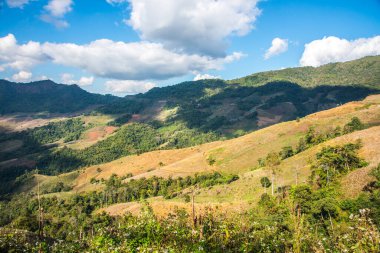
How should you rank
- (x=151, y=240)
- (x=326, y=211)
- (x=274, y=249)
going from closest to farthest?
(x=151, y=240) → (x=274, y=249) → (x=326, y=211)

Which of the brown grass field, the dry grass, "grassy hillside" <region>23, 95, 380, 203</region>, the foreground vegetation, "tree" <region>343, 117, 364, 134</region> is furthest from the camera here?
"tree" <region>343, 117, 364, 134</region>

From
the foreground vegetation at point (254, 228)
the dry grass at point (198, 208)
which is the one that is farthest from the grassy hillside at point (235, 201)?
the dry grass at point (198, 208)

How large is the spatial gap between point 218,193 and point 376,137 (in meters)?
47.9

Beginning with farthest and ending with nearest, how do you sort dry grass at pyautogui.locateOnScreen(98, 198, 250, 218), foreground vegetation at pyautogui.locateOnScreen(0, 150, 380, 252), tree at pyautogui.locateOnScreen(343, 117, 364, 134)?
tree at pyautogui.locateOnScreen(343, 117, 364, 134), dry grass at pyautogui.locateOnScreen(98, 198, 250, 218), foreground vegetation at pyautogui.locateOnScreen(0, 150, 380, 252)

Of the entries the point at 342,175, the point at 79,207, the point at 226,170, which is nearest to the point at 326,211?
the point at 342,175

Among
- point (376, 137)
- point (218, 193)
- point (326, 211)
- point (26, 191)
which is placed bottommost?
point (26, 191)

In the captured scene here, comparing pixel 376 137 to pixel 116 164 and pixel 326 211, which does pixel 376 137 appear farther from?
pixel 116 164

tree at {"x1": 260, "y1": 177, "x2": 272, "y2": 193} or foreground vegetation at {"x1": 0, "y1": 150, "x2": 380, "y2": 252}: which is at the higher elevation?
foreground vegetation at {"x1": 0, "y1": 150, "x2": 380, "y2": 252}

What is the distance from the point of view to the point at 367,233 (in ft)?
24.9

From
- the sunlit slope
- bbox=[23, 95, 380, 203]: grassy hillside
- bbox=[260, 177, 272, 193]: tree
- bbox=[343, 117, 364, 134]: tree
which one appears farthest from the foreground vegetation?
bbox=[343, 117, 364, 134]: tree

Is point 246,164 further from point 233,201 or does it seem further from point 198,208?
point 198,208

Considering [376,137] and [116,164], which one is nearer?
[376,137]

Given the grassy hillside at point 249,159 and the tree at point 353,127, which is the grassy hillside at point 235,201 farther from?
the grassy hillside at point 249,159

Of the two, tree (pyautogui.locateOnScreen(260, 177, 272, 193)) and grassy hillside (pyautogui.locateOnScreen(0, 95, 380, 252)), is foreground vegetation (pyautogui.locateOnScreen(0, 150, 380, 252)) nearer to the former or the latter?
grassy hillside (pyautogui.locateOnScreen(0, 95, 380, 252))
